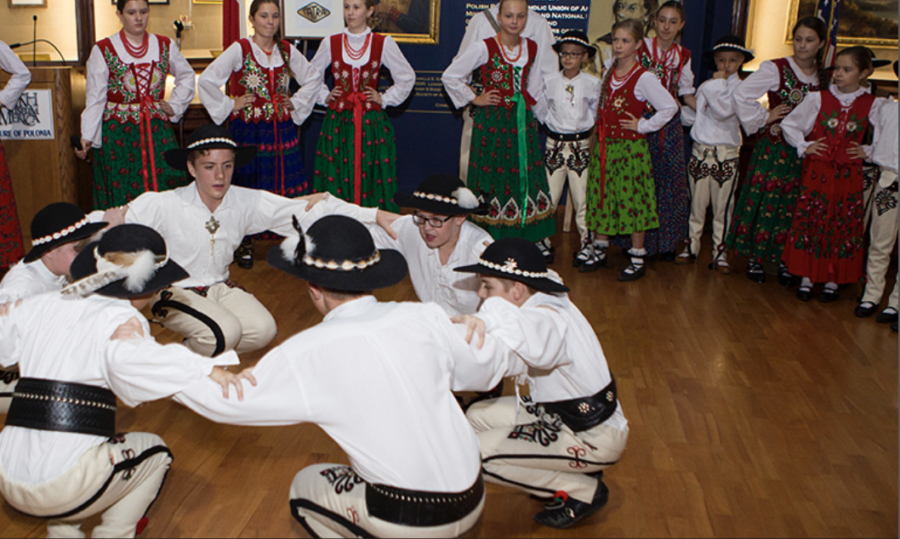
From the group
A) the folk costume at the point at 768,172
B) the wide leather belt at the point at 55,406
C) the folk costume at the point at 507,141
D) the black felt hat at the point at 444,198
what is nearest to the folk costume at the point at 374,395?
the wide leather belt at the point at 55,406

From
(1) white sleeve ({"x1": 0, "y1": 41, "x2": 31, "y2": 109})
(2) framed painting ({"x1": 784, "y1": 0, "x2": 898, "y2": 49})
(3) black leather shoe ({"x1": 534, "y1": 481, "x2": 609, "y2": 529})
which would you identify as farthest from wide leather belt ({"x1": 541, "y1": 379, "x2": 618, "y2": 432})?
(2) framed painting ({"x1": 784, "y1": 0, "x2": 898, "y2": 49})

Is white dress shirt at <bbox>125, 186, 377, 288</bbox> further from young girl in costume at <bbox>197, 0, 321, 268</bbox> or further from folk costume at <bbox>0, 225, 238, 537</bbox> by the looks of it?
young girl in costume at <bbox>197, 0, 321, 268</bbox>

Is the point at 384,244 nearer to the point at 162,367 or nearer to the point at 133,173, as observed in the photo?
the point at 162,367

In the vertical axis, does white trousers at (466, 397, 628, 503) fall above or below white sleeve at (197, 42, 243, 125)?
below

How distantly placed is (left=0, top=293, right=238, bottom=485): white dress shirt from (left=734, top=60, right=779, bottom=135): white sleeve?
157 inches

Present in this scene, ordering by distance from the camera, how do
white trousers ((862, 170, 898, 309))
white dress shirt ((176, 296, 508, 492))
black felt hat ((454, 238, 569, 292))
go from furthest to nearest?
white trousers ((862, 170, 898, 309)) → black felt hat ((454, 238, 569, 292)) → white dress shirt ((176, 296, 508, 492))

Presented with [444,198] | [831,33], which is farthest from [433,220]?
[831,33]

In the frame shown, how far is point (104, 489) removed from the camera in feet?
6.84

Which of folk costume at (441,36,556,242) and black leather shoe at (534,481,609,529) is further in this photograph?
folk costume at (441,36,556,242)

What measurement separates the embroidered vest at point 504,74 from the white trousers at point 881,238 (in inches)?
86.8

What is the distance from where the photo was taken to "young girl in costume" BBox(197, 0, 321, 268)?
16.7 ft

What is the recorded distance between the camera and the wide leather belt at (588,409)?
2.44m

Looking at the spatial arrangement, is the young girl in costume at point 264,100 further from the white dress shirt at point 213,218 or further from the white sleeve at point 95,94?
the white dress shirt at point 213,218

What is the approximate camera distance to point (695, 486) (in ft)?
8.94
